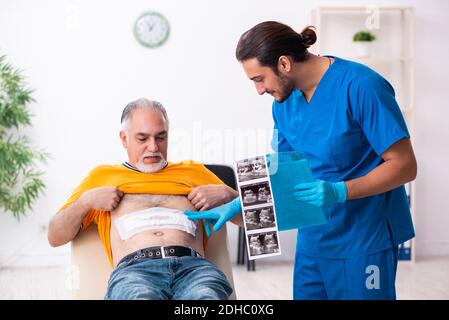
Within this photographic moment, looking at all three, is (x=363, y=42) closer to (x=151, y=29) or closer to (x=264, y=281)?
(x=151, y=29)

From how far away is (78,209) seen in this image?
1983 millimetres

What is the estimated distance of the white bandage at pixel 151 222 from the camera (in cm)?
199

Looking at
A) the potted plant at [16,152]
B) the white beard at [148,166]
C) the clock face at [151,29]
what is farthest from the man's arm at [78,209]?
the clock face at [151,29]

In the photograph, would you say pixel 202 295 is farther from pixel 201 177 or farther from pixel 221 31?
pixel 221 31

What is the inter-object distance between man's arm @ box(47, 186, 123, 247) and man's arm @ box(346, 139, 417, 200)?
0.69 metres

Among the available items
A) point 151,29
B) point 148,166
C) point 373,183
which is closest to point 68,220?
point 148,166

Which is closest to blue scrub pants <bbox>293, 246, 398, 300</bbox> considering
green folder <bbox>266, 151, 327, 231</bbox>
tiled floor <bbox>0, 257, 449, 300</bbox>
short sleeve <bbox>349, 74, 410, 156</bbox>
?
green folder <bbox>266, 151, 327, 231</bbox>

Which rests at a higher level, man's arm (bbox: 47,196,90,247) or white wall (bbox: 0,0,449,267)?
white wall (bbox: 0,0,449,267)

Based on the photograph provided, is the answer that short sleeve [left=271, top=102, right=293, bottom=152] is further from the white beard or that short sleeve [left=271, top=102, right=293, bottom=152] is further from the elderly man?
the white beard

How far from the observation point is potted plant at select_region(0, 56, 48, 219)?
4.20 meters

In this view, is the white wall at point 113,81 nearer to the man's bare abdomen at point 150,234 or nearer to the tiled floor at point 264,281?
the tiled floor at point 264,281

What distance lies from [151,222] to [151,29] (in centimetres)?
268

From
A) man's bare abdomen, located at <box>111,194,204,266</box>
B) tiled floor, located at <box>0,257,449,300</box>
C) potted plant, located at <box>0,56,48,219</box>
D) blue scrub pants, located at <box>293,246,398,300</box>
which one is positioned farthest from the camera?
potted plant, located at <box>0,56,48,219</box>

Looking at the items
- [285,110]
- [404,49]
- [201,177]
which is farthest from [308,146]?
[404,49]
